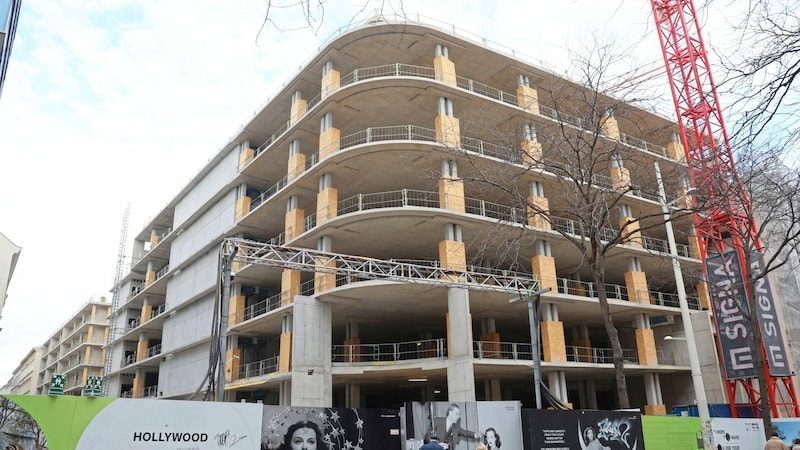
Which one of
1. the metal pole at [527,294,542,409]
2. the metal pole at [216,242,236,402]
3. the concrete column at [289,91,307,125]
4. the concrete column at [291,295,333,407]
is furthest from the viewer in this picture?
the concrete column at [289,91,307,125]

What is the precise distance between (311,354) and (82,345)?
68.2 m

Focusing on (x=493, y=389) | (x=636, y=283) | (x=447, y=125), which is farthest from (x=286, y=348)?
(x=636, y=283)

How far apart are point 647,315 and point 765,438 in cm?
1341

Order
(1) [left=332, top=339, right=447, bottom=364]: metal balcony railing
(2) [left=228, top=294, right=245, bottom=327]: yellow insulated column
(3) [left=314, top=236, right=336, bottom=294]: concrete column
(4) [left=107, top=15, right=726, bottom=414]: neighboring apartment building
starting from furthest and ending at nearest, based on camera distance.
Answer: (2) [left=228, top=294, right=245, bottom=327]: yellow insulated column, (1) [left=332, top=339, right=447, bottom=364]: metal balcony railing, (3) [left=314, top=236, right=336, bottom=294]: concrete column, (4) [left=107, top=15, right=726, bottom=414]: neighboring apartment building

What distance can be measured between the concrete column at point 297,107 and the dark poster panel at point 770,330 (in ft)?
83.0

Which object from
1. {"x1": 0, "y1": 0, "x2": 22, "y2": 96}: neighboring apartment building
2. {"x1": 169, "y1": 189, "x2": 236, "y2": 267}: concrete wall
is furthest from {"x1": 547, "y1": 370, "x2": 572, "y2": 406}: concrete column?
{"x1": 0, "y1": 0, "x2": 22, "y2": 96}: neighboring apartment building

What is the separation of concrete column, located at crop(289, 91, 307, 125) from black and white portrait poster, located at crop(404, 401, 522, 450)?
21.2m

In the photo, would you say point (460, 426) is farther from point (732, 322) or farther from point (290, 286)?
Answer: point (732, 322)

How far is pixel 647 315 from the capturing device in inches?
1254

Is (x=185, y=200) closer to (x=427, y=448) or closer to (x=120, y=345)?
(x=120, y=345)

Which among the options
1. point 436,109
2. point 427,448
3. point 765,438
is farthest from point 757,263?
point 427,448

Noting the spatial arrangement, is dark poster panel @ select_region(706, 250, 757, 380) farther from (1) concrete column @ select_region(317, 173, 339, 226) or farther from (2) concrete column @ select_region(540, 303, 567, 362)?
(1) concrete column @ select_region(317, 173, 339, 226)

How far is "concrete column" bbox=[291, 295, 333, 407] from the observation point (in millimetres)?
25203

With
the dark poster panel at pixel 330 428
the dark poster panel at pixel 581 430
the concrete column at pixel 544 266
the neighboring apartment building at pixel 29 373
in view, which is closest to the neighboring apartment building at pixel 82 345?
the neighboring apartment building at pixel 29 373
